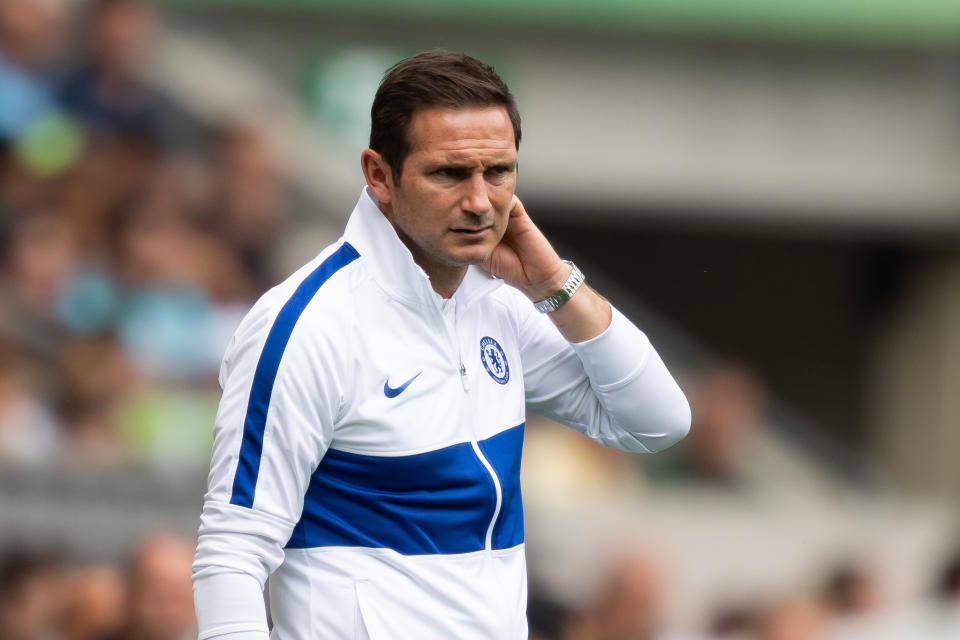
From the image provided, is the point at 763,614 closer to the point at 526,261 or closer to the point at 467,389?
the point at 526,261

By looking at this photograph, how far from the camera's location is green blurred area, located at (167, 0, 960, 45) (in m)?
12.8

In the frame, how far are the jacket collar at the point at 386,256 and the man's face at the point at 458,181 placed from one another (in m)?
0.05

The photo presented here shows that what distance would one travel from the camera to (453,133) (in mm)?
2736

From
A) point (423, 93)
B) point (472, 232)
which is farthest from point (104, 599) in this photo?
point (423, 93)

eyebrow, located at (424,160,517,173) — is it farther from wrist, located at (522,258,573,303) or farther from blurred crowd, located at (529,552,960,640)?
blurred crowd, located at (529,552,960,640)

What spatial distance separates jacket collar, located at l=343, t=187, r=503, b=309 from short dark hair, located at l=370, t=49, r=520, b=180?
0.11 metres

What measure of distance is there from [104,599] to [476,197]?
9.06 ft

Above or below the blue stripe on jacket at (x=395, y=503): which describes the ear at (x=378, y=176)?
above

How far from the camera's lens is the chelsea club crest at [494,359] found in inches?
116

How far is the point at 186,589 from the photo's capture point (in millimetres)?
4789

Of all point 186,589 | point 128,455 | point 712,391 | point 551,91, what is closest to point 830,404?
point 551,91

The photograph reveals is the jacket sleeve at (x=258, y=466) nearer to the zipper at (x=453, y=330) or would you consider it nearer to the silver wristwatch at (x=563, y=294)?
the zipper at (x=453, y=330)

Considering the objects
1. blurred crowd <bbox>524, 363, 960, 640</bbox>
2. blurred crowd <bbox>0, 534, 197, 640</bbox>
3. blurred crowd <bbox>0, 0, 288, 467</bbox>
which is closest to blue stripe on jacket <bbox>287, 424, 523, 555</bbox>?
blurred crowd <bbox>0, 534, 197, 640</bbox>

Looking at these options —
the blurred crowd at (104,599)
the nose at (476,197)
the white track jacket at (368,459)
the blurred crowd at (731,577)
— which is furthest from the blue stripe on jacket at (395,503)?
the blurred crowd at (731,577)
